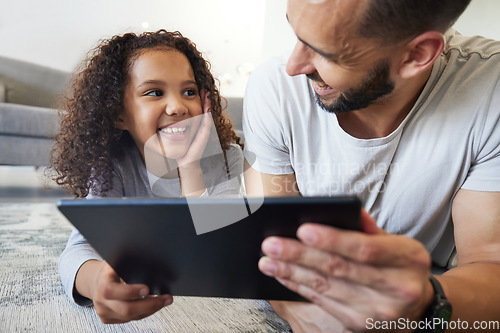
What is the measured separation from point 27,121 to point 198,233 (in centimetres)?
208

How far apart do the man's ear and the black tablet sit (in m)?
0.48

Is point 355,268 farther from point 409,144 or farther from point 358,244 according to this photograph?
point 409,144

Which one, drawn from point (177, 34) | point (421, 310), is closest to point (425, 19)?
point (421, 310)

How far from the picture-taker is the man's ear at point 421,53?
75cm

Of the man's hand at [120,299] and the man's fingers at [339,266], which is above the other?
the man's fingers at [339,266]

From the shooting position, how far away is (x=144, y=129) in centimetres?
114

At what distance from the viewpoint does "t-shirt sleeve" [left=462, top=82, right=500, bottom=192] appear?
78cm

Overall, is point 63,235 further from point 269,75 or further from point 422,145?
point 422,145

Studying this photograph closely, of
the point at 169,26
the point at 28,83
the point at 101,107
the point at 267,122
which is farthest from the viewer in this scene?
the point at 169,26

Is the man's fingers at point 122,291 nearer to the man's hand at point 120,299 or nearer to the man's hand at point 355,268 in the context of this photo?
the man's hand at point 120,299

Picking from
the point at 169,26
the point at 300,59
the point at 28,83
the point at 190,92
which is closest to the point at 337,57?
the point at 300,59

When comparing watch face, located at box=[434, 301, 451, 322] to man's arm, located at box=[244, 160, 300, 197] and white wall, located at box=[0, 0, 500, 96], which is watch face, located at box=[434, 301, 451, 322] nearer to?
man's arm, located at box=[244, 160, 300, 197]

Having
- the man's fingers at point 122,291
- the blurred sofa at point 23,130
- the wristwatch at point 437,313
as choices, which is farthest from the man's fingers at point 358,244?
the blurred sofa at point 23,130

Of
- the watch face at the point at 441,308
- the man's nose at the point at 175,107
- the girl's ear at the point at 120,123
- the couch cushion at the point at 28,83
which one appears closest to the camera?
the watch face at the point at 441,308
